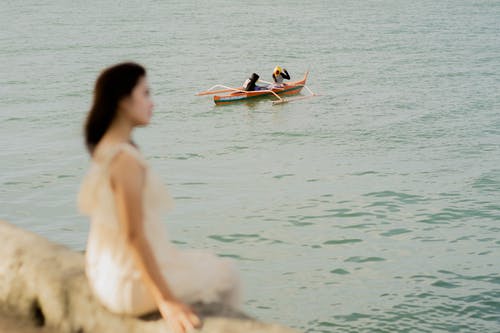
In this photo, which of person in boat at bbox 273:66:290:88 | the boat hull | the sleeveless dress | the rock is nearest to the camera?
the sleeveless dress

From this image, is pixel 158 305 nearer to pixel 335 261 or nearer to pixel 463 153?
pixel 335 261

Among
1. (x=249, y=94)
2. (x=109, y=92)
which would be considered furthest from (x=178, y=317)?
(x=249, y=94)

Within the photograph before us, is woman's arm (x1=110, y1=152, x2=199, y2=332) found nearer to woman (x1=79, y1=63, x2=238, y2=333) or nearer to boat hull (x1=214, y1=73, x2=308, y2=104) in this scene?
woman (x1=79, y1=63, x2=238, y2=333)

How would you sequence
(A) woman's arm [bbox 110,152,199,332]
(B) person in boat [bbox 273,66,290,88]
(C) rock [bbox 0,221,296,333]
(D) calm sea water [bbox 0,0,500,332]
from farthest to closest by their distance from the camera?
1. (B) person in boat [bbox 273,66,290,88]
2. (D) calm sea water [bbox 0,0,500,332]
3. (C) rock [bbox 0,221,296,333]
4. (A) woman's arm [bbox 110,152,199,332]

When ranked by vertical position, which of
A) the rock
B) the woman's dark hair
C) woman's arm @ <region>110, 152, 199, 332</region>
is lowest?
the rock

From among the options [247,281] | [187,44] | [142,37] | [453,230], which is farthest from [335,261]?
[142,37]

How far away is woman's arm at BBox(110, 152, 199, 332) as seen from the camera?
8.80 ft

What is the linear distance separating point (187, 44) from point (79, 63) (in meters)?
5.70

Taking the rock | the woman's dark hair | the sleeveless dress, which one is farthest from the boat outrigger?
the woman's dark hair

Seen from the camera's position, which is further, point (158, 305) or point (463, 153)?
point (463, 153)

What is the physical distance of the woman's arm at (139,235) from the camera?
8.80ft

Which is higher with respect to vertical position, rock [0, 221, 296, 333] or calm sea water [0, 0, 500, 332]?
rock [0, 221, 296, 333]

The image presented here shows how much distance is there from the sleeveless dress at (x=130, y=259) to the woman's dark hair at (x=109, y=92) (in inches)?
4.3

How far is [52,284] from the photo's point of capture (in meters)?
3.36
